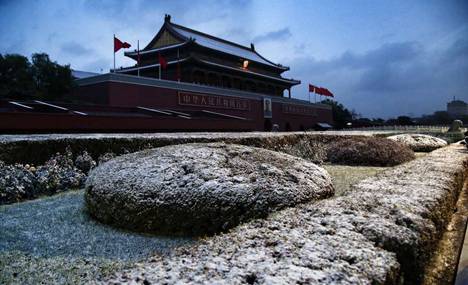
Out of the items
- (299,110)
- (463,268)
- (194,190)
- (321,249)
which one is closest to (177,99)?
(299,110)

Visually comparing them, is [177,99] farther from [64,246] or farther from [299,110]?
[64,246]

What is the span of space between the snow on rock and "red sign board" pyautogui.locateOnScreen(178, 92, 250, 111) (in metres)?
22.5

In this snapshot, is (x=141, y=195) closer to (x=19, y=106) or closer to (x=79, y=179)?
(x=79, y=179)

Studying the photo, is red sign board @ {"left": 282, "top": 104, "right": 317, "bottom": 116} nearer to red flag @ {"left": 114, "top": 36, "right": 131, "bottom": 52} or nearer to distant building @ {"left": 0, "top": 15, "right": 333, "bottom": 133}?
distant building @ {"left": 0, "top": 15, "right": 333, "bottom": 133}

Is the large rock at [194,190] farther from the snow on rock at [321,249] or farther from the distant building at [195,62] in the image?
the distant building at [195,62]

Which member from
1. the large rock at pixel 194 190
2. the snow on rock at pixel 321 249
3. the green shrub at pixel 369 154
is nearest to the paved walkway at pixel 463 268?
the snow on rock at pixel 321 249

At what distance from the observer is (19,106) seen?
13484 millimetres

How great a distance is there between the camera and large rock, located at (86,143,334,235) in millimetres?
2957

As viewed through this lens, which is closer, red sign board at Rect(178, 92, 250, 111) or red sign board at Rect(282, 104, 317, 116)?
red sign board at Rect(178, 92, 250, 111)

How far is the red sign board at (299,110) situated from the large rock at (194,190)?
32.9 meters

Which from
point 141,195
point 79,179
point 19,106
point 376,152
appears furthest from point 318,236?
point 19,106

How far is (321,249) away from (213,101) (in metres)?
25.6

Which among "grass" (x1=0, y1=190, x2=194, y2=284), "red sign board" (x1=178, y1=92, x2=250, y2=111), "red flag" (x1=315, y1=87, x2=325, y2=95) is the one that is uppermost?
"red flag" (x1=315, y1=87, x2=325, y2=95)

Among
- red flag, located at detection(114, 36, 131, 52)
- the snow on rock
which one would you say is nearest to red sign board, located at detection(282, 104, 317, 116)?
red flag, located at detection(114, 36, 131, 52)
